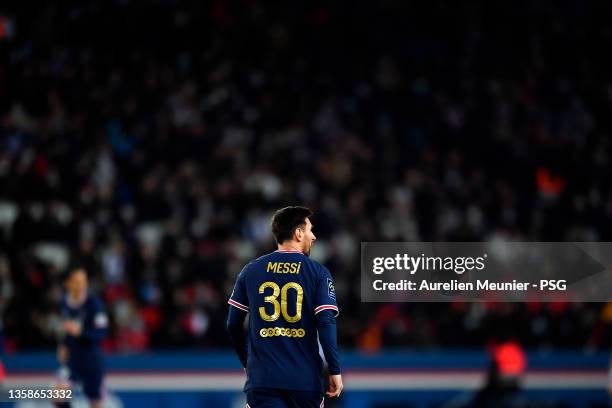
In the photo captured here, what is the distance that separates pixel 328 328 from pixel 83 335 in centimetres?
482

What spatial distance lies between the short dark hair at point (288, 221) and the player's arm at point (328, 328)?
32cm

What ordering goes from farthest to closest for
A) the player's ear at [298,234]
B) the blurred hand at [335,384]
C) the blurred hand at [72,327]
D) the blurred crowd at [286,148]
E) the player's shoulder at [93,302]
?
the blurred crowd at [286,148]
the player's shoulder at [93,302]
the blurred hand at [72,327]
the player's ear at [298,234]
the blurred hand at [335,384]

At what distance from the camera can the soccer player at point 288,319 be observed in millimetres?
5684

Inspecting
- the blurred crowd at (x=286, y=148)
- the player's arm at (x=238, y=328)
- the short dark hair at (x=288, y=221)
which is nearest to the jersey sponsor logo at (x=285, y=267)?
the short dark hair at (x=288, y=221)

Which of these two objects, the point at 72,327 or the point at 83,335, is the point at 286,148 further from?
the point at 72,327

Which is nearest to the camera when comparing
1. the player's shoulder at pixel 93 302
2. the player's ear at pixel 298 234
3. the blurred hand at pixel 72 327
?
the player's ear at pixel 298 234

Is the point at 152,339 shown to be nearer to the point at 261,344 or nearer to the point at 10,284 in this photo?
the point at 10,284

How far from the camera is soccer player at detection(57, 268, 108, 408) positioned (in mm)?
9641

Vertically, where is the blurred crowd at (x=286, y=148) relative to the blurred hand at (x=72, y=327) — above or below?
above

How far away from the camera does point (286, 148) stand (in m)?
15.9

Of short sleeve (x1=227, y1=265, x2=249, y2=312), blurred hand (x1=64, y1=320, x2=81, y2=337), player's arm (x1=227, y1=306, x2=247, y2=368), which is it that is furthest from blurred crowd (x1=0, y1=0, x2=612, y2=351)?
short sleeve (x1=227, y1=265, x2=249, y2=312)

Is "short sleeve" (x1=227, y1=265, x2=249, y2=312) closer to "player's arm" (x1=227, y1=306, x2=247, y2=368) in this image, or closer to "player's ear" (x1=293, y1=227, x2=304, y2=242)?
"player's arm" (x1=227, y1=306, x2=247, y2=368)

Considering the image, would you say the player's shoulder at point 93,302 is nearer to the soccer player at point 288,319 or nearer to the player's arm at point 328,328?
the soccer player at point 288,319

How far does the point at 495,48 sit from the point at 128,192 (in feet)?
25.6
